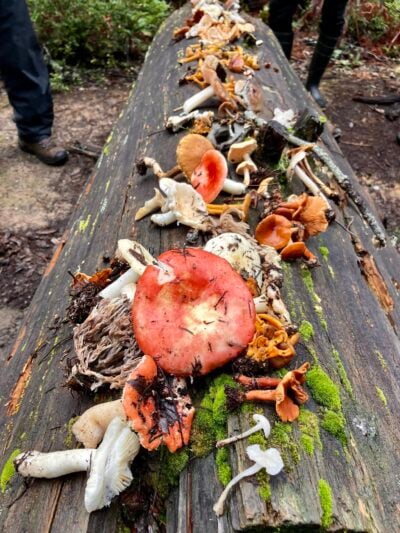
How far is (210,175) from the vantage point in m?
2.98

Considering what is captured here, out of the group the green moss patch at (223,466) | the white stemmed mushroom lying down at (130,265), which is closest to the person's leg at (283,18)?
the white stemmed mushroom lying down at (130,265)

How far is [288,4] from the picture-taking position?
7328 mm

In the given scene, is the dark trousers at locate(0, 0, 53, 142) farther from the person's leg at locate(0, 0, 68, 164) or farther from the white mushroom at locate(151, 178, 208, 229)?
the white mushroom at locate(151, 178, 208, 229)

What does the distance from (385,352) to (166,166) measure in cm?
209

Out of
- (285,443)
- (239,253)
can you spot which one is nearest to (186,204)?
(239,253)

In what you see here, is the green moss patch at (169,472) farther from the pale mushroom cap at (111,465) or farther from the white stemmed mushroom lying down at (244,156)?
the white stemmed mushroom lying down at (244,156)

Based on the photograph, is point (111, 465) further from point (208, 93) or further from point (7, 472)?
point (208, 93)

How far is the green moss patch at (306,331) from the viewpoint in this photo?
215 cm

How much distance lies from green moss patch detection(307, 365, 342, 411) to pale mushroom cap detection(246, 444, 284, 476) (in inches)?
15.2

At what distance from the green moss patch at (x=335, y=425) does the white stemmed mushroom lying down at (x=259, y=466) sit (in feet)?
0.97

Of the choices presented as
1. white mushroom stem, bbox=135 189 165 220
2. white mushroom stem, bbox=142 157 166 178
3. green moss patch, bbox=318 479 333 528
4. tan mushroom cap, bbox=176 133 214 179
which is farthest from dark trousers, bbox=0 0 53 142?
green moss patch, bbox=318 479 333 528

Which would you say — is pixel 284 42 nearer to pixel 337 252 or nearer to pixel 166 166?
pixel 166 166

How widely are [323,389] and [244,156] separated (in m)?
1.90

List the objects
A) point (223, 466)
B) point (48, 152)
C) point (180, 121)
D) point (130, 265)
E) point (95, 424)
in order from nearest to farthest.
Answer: point (223, 466)
point (95, 424)
point (130, 265)
point (180, 121)
point (48, 152)
